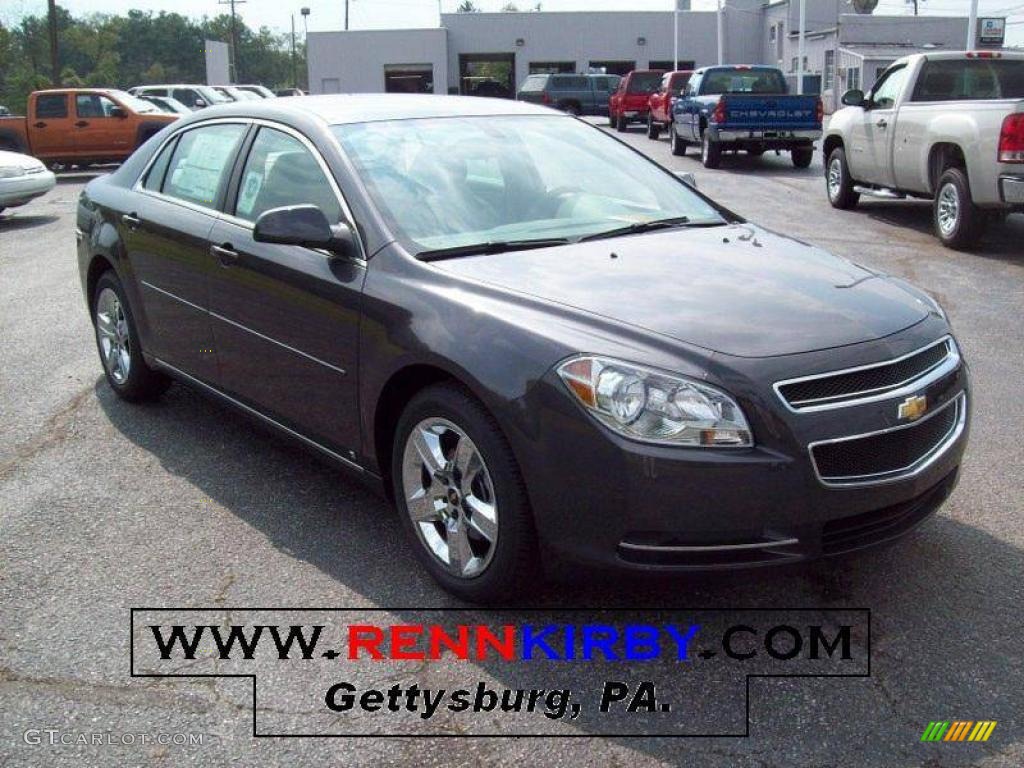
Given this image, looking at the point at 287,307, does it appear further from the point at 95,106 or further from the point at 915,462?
the point at 95,106

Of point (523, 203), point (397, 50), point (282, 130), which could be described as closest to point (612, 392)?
point (523, 203)

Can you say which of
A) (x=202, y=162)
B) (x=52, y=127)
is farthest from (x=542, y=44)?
(x=202, y=162)

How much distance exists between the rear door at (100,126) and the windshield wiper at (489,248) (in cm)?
2102

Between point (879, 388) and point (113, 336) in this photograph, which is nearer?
point (879, 388)

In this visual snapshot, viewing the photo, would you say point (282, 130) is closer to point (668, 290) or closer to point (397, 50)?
point (668, 290)

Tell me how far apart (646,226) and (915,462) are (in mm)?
1552

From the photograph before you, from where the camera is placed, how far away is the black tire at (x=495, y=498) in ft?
11.5

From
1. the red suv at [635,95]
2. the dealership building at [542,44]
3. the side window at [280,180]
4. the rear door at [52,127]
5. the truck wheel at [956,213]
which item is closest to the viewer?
the side window at [280,180]

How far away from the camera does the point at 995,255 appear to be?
11.0m

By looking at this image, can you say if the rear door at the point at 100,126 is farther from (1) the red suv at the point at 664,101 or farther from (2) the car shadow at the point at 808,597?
(2) the car shadow at the point at 808,597

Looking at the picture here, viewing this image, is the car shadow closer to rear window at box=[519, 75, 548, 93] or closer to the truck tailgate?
the truck tailgate

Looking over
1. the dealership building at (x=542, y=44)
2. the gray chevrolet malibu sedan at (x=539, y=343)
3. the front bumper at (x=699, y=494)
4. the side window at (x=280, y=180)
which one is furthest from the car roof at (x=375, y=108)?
the dealership building at (x=542, y=44)
